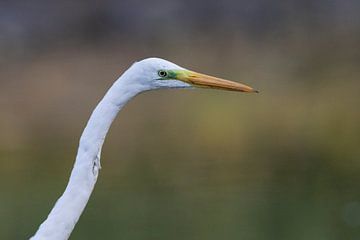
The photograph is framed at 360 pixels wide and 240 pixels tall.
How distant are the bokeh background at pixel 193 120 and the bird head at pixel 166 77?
2887mm

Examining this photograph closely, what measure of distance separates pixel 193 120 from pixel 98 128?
6.03m

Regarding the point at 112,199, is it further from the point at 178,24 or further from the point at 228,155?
the point at 178,24

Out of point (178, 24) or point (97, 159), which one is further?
point (178, 24)

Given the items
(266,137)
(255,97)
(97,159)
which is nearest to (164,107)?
(255,97)

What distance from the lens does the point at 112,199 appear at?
682cm

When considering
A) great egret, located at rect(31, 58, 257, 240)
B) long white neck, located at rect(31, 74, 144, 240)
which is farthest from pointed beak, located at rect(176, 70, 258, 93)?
long white neck, located at rect(31, 74, 144, 240)

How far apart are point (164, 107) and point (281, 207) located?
3159mm

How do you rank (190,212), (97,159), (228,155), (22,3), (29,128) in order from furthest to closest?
(22,3)
(29,128)
(228,155)
(190,212)
(97,159)

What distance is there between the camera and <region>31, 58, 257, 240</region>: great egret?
3.01 meters

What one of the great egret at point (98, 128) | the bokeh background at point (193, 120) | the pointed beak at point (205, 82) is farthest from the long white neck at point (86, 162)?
the bokeh background at point (193, 120)

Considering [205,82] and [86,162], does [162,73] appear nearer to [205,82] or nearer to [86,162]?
[205,82]

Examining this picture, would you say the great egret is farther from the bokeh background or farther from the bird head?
the bokeh background

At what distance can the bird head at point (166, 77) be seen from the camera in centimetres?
305

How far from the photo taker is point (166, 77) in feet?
10.2
